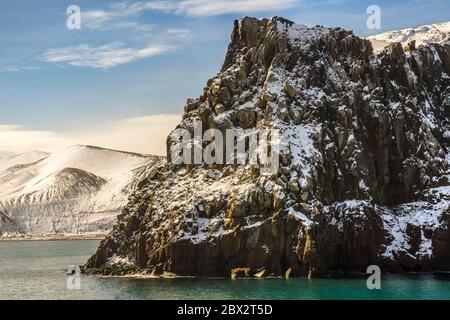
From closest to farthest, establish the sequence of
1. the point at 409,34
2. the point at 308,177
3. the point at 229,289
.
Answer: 1. the point at 229,289
2. the point at 308,177
3. the point at 409,34

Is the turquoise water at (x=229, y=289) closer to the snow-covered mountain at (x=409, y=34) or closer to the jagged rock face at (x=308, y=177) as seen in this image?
the jagged rock face at (x=308, y=177)

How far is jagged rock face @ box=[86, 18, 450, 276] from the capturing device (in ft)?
348

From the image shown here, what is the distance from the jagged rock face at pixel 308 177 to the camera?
106m

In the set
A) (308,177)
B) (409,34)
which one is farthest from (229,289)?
(409,34)

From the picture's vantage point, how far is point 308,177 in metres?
108

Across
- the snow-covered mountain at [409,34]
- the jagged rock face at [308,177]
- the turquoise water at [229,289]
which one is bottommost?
the turquoise water at [229,289]

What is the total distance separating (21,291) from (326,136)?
44.9 metres

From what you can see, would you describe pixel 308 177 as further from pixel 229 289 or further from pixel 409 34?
pixel 409 34

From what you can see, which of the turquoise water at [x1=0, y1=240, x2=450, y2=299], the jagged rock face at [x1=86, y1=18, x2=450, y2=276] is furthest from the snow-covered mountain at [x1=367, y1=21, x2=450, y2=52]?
the turquoise water at [x1=0, y1=240, x2=450, y2=299]

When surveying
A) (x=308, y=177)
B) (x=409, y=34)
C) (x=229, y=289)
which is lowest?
(x=229, y=289)

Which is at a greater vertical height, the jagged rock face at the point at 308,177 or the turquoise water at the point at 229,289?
the jagged rock face at the point at 308,177

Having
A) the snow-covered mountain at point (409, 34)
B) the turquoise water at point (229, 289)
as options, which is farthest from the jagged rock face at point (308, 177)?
the snow-covered mountain at point (409, 34)

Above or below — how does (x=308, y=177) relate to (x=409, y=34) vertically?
below

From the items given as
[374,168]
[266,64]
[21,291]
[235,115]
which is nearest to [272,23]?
[266,64]
